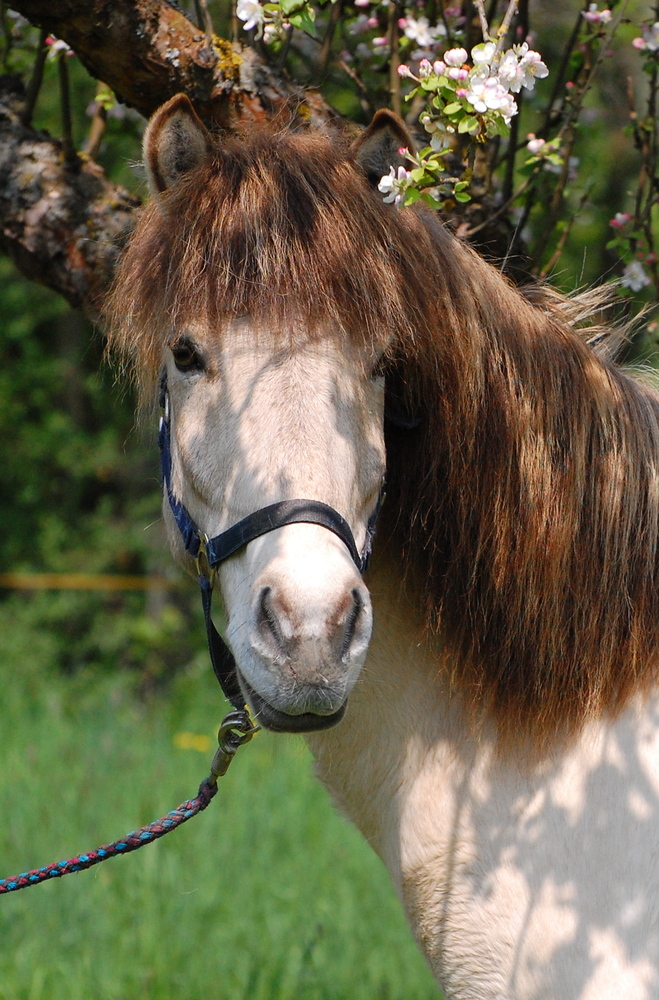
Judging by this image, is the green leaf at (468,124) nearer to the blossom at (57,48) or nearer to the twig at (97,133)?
the blossom at (57,48)

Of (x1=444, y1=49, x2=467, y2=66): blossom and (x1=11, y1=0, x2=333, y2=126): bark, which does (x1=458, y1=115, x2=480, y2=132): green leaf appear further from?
(x1=11, y1=0, x2=333, y2=126): bark

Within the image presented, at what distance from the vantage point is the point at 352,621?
4.54 ft

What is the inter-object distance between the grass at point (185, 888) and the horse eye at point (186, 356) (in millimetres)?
804

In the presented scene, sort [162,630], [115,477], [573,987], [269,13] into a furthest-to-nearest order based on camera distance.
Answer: [115,477], [162,630], [269,13], [573,987]

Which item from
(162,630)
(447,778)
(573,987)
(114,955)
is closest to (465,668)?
(447,778)

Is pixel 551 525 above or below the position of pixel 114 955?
above

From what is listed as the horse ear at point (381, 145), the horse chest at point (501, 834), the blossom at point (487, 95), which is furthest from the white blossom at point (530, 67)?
the horse chest at point (501, 834)

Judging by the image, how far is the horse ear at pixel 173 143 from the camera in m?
1.64

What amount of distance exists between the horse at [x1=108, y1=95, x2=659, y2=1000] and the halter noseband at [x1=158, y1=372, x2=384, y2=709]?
0.02 metres

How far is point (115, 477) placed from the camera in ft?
29.0

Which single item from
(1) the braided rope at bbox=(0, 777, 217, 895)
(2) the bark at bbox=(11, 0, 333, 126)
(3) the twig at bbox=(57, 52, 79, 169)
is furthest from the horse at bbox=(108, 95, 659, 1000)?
(3) the twig at bbox=(57, 52, 79, 169)

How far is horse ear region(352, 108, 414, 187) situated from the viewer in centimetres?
164

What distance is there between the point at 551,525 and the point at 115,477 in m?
7.58

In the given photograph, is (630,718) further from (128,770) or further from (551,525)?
(128,770)
